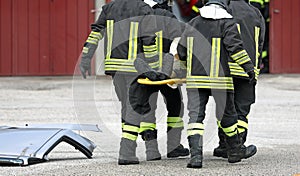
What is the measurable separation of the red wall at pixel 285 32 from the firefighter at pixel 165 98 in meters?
13.5

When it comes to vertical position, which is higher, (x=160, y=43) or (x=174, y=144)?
(x=160, y=43)

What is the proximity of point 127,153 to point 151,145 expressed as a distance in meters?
0.46

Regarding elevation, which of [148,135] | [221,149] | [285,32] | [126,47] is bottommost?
[221,149]

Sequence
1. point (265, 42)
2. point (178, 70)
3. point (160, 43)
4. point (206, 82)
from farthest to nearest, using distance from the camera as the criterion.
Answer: point (265, 42) < point (160, 43) < point (178, 70) < point (206, 82)

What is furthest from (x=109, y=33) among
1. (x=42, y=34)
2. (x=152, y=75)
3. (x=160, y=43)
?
(x=42, y=34)

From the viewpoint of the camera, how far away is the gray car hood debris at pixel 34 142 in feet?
25.3

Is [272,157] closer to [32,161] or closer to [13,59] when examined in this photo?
[32,161]

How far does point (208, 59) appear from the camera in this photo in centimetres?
770

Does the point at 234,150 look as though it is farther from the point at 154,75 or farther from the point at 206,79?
the point at 154,75

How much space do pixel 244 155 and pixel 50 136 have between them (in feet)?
6.08

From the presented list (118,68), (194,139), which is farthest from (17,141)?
(194,139)

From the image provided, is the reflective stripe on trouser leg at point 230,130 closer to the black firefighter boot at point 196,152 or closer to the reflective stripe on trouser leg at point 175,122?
the black firefighter boot at point 196,152

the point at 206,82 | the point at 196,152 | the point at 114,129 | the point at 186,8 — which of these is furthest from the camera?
the point at 186,8

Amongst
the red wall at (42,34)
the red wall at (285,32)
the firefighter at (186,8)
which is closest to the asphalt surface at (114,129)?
the red wall at (42,34)
